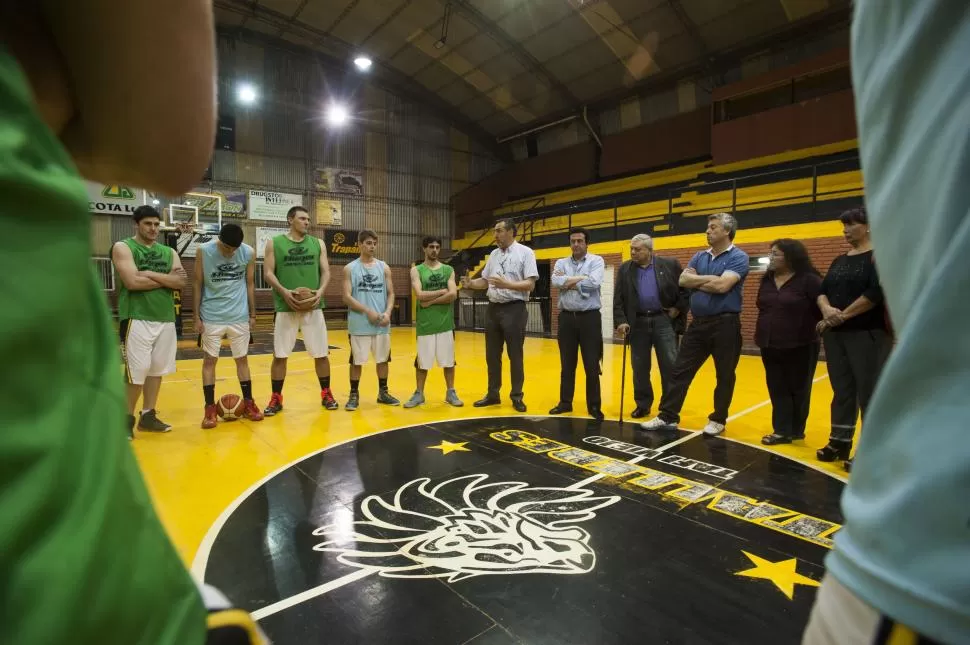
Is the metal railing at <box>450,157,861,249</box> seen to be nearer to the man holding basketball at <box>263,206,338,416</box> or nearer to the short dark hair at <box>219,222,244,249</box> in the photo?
the man holding basketball at <box>263,206,338,416</box>

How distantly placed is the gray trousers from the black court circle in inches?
20.4

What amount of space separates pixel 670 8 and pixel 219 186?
15.1 m

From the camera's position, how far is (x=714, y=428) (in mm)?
4352

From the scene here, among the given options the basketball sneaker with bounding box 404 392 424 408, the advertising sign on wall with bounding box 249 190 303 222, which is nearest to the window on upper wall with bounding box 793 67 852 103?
the basketball sneaker with bounding box 404 392 424 408

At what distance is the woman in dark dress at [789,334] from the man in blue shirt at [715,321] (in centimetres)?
25

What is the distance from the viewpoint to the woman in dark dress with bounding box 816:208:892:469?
11.8 ft

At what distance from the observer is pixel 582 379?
279 inches

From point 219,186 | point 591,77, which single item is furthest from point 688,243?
point 219,186

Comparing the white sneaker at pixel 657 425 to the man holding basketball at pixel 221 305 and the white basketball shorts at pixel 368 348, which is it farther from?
the man holding basketball at pixel 221 305

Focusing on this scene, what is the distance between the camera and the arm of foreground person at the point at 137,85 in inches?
17.4

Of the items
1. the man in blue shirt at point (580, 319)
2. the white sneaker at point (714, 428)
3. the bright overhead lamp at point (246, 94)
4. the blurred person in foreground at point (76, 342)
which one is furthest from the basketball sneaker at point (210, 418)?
the bright overhead lamp at point (246, 94)

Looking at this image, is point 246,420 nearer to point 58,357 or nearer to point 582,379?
point 582,379

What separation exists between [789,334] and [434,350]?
3362mm

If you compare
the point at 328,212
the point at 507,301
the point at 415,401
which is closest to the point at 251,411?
the point at 415,401
